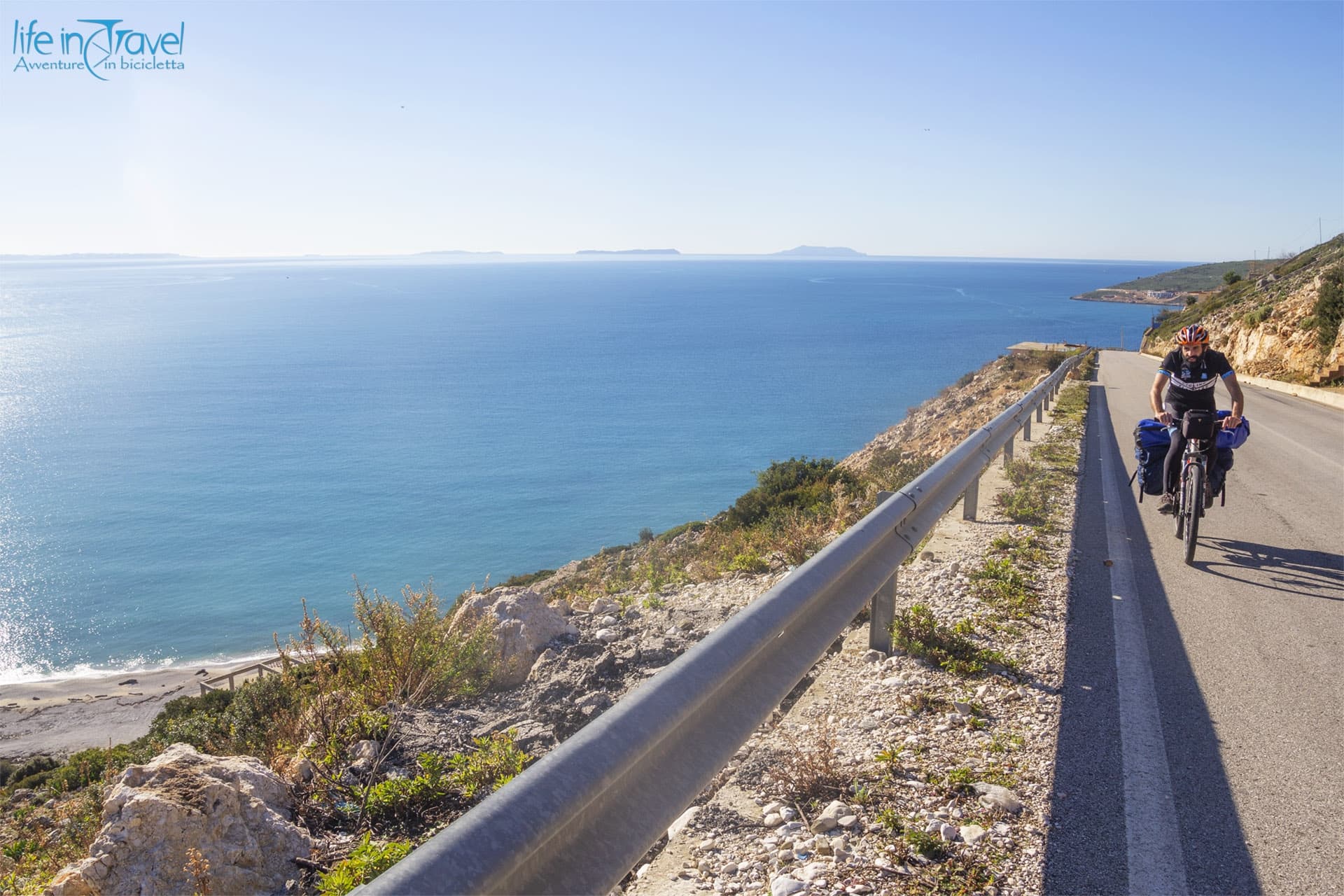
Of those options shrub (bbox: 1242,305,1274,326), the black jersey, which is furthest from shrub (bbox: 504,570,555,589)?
shrub (bbox: 1242,305,1274,326)

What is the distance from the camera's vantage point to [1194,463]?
7.21 m

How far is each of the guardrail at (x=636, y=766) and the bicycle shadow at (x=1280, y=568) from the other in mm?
4671

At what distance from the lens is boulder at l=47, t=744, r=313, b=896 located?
2.70 metres

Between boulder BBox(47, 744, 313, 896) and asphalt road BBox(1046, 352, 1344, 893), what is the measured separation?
2575mm

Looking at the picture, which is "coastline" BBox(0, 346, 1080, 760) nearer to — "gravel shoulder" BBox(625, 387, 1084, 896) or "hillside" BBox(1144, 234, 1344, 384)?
"hillside" BBox(1144, 234, 1344, 384)

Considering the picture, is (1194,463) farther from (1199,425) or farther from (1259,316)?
(1259,316)

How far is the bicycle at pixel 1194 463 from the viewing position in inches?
279

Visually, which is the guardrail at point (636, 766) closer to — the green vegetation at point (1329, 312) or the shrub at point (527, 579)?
the shrub at point (527, 579)

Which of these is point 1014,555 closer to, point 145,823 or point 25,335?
point 145,823

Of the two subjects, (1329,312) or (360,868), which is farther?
(1329,312)

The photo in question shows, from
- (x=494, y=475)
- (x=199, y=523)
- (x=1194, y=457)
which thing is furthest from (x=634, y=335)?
(x=1194, y=457)

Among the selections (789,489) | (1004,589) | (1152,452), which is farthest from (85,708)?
(1152,452)

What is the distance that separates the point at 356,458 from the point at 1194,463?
238 ft

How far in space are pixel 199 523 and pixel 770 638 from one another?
210 ft
